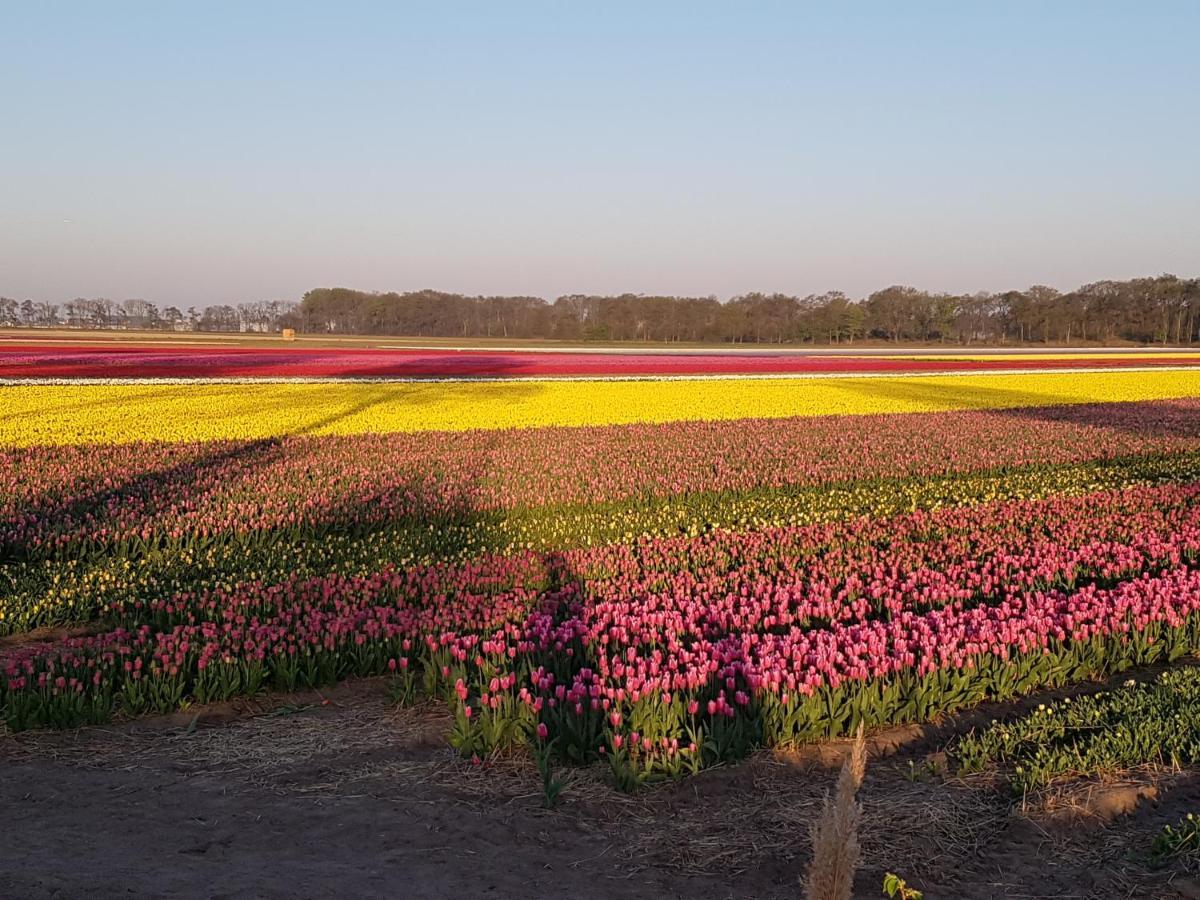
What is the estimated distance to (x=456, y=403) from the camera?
96.1 feet

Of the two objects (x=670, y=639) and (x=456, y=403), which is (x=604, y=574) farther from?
(x=456, y=403)

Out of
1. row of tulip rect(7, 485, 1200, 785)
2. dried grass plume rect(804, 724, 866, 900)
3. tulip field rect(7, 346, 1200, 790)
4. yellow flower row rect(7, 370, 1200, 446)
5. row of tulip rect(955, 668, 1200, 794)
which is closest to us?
dried grass plume rect(804, 724, 866, 900)

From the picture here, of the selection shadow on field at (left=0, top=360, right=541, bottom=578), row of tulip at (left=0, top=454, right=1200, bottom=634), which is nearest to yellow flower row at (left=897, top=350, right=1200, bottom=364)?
row of tulip at (left=0, top=454, right=1200, bottom=634)

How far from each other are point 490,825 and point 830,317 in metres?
129

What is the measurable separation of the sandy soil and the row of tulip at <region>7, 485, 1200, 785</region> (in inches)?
11.9

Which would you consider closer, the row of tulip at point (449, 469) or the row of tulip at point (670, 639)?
the row of tulip at point (670, 639)

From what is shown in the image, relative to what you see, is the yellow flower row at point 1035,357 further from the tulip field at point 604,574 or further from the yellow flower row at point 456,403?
the tulip field at point 604,574

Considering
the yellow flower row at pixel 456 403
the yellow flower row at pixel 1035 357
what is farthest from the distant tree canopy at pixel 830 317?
the yellow flower row at pixel 456 403

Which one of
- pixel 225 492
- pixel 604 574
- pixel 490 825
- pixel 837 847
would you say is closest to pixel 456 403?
pixel 225 492

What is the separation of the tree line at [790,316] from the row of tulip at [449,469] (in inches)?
4223

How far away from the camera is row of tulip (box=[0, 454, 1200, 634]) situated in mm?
8781

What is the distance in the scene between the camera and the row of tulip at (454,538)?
8781mm

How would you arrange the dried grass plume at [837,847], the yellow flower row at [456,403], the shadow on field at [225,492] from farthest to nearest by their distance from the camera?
the yellow flower row at [456,403], the shadow on field at [225,492], the dried grass plume at [837,847]

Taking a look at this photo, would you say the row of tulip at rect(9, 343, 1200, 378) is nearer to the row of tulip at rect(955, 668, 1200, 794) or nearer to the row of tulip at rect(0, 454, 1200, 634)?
the row of tulip at rect(0, 454, 1200, 634)
